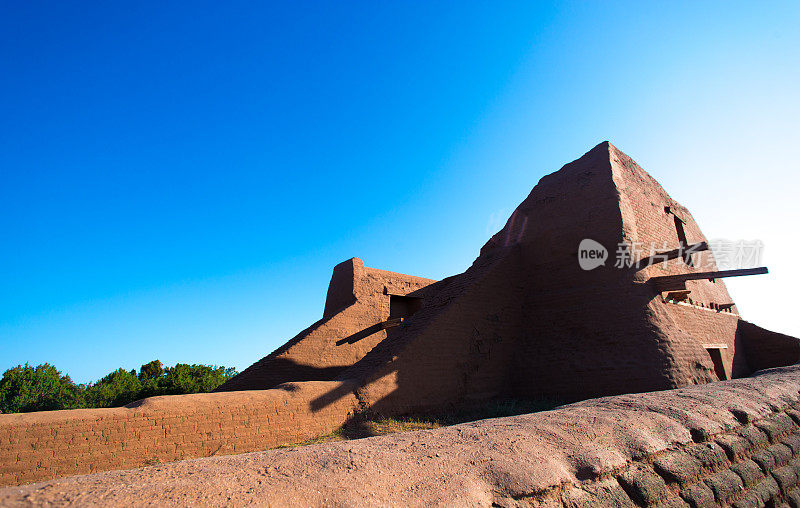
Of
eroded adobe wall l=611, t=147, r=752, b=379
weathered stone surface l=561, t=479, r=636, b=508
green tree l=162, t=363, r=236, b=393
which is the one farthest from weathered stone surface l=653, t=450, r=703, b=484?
green tree l=162, t=363, r=236, b=393

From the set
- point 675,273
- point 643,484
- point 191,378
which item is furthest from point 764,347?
point 191,378

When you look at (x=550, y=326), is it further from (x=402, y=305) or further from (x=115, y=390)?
(x=115, y=390)

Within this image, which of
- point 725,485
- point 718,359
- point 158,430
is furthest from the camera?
point 718,359

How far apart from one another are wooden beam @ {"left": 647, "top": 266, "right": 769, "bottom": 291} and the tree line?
21.2 m

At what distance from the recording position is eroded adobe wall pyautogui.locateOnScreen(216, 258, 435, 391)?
33.4 ft

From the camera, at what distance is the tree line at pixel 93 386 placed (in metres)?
21.0

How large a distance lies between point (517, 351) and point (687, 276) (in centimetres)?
345

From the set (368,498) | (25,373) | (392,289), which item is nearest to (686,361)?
(368,498)

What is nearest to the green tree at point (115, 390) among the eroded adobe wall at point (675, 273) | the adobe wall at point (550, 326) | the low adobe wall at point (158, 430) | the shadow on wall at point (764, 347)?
the low adobe wall at point (158, 430)

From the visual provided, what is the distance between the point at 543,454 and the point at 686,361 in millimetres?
6457

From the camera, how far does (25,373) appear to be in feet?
73.8

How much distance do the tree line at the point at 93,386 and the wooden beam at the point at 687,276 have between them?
2121 centimetres

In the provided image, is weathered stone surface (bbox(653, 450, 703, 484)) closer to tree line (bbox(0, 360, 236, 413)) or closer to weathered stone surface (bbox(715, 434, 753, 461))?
weathered stone surface (bbox(715, 434, 753, 461))

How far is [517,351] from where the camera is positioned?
8445 mm
